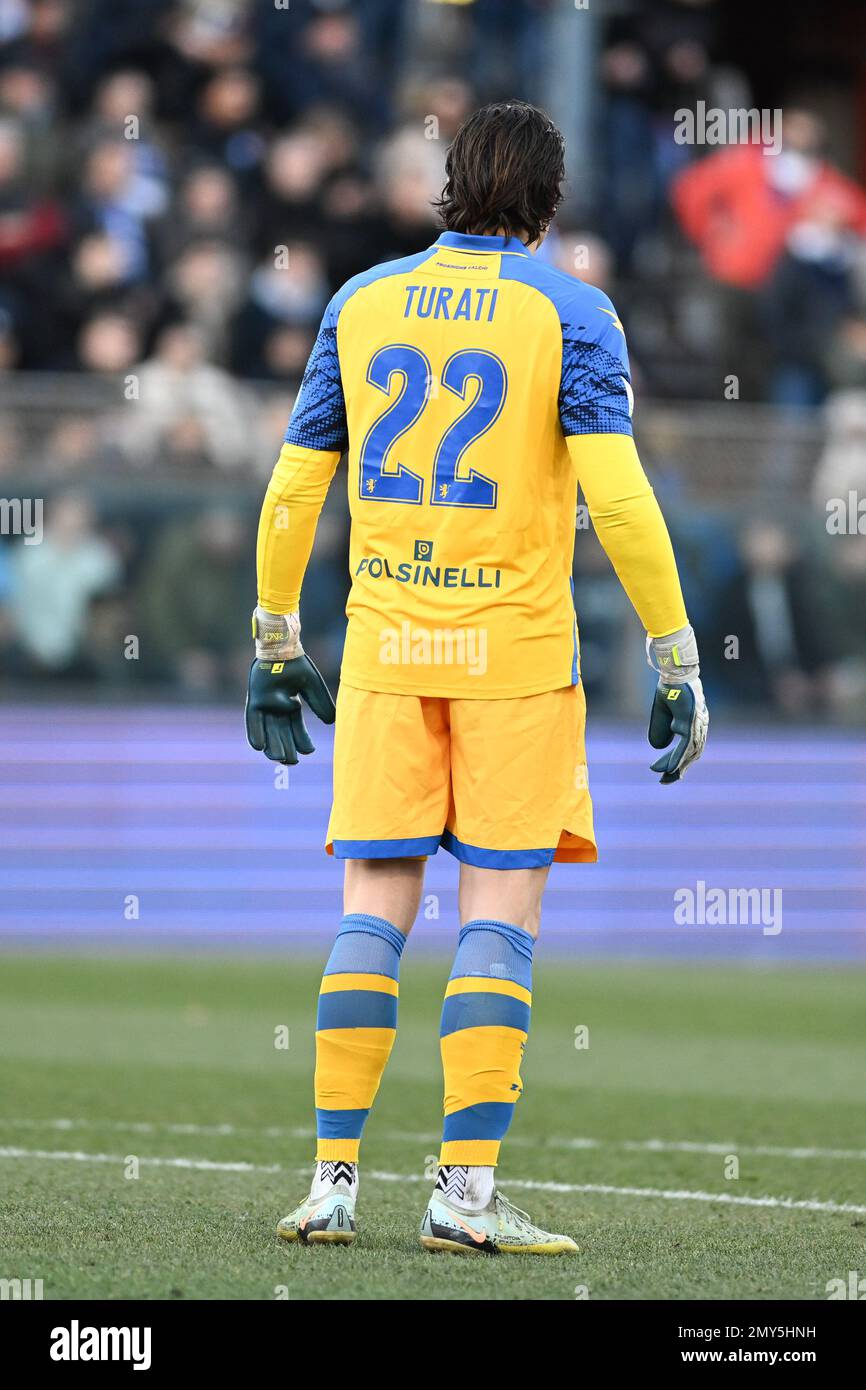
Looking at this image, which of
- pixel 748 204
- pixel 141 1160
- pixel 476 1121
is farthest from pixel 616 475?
pixel 748 204

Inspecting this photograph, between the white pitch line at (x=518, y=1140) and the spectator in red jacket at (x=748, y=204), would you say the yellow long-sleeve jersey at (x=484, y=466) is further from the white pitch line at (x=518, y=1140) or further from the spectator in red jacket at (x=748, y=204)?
the spectator in red jacket at (x=748, y=204)

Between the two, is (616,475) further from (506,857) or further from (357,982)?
(357,982)

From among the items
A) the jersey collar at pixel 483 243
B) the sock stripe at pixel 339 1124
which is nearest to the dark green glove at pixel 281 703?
the sock stripe at pixel 339 1124

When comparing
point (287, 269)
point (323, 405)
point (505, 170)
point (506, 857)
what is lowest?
point (506, 857)

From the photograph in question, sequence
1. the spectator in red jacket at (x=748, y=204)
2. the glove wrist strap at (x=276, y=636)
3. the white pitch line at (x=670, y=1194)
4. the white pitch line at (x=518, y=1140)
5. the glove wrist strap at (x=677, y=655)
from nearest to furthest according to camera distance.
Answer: the glove wrist strap at (x=677, y=655) < the glove wrist strap at (x=276, y=636) < the white pitch line at (x=670, y=1194) < the white pitch line at (x=518, y=1140) < the spectator in red jacket at (x=748, y=204)

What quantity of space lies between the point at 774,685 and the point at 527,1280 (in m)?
8.66

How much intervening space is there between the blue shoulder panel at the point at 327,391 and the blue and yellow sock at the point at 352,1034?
102cm

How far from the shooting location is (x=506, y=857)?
4559mm

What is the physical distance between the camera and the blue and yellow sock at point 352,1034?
4.56 meters

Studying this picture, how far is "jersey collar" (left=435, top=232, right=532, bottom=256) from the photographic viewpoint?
4.66 m

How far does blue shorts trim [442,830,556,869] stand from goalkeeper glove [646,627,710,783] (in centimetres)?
31

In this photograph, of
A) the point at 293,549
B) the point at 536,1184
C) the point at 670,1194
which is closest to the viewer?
the point at 293,549

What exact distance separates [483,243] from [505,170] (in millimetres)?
154
